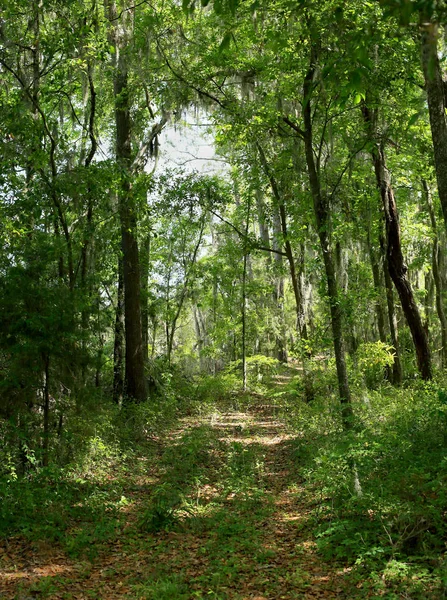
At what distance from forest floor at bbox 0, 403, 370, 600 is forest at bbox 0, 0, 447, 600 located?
3 centimetres

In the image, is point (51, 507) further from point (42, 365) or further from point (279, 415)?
point (279, 415)

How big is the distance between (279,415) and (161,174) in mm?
8246

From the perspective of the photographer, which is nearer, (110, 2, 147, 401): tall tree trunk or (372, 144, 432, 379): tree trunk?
(372, 144, 432, 379): tree trunk

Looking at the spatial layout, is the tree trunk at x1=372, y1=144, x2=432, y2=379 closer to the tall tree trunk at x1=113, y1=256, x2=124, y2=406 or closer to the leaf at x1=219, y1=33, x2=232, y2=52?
the tall tree trunk at x1=113, y1=256, x2=124, y2=406

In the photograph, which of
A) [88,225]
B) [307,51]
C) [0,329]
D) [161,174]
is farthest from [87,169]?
[161,174]

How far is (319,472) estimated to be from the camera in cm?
740

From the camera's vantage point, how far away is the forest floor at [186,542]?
5020 millimetres

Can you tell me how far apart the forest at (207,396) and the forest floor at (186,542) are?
28mm

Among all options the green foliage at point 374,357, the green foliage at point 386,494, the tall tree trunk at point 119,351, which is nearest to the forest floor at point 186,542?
the green foliage at point 386,494

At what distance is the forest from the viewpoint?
17.0 feet

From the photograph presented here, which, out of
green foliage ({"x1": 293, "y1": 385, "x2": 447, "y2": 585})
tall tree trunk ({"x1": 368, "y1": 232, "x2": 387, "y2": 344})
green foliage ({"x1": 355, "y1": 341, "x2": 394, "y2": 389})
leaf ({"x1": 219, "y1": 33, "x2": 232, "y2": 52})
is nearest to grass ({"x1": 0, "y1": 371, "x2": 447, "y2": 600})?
green foliage ({"x1": 293, "y1": 385, "x2": 447, "y2": 585})

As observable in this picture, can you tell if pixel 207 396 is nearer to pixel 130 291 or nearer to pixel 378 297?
pixel 130 291

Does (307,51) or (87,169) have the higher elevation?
(307,51)

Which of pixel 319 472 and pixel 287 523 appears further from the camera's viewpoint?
pixel 319 472
